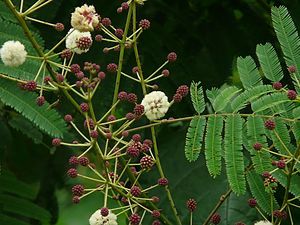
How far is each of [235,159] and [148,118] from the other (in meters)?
0.22

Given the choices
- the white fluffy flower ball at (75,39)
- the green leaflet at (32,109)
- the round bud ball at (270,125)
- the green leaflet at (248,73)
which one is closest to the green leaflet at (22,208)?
the green leaflet at (32,109)

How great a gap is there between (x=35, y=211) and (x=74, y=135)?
0.35 meters

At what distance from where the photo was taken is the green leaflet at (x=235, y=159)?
1758mm

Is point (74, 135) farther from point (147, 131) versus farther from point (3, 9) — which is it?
point (3, 9)

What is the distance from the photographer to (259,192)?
6.24 ft

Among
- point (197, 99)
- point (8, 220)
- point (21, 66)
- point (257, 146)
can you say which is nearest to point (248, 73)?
point (197, 99)

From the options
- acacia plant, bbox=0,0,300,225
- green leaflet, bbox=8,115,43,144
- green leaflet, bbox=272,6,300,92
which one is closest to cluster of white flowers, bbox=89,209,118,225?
acacia plant, bbox=0,0,300,225

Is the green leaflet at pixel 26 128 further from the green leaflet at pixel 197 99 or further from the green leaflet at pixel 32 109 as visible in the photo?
the green leaflet at pixel 197 99

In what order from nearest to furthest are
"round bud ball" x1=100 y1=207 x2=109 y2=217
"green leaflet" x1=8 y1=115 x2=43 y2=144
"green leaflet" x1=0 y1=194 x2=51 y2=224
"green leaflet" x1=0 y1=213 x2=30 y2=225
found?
"round bud ball" x1=100 y1=207 x2=109 y2=217
"green leaflet" x1=0 y1=213 x2=30 y2=225
"green leaflet" x1=0 y1=194 x2=51 y2=224
"green leaflet" x1=8 y1=115 x2=43 y2=144

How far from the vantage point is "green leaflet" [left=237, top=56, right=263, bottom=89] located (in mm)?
1922

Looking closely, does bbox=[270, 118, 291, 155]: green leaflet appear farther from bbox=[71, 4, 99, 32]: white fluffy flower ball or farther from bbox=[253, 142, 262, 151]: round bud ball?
bbox=[71, 4, 99, 32]: white fluffy flower ball

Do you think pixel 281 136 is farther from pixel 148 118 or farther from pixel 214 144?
pixel 148 118

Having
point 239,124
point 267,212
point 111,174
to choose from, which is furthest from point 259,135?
point 111,174

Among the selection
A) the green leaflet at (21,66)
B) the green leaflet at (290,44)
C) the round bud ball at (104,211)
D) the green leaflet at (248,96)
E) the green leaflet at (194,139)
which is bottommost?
the round bud ball at (104,211)
